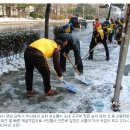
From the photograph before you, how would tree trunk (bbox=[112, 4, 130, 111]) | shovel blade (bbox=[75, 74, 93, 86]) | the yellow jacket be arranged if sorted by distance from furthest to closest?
shovel blade (bbox=[75, 74, 93, 86]) → the yellow jacket → tree trunk (bbox=[112, 4, 130, 111])

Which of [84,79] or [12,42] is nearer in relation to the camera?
[84,79]

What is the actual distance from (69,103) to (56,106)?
0.25 m

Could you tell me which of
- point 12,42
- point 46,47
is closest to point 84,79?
point 46,47

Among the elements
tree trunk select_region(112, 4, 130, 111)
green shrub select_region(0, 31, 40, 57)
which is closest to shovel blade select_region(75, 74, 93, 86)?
tree trunk select_region(112, 4, 130, 111)

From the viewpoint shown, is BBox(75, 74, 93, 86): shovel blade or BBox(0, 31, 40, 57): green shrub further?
BBox(0, 31, 40, 57): green shrub

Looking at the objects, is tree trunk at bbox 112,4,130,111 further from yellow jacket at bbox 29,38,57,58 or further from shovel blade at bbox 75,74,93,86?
shovel blade at bbox 75,74,93,86

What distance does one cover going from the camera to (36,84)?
19.4 feet

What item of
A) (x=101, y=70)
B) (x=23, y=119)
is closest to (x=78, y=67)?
(x=101, y=70)

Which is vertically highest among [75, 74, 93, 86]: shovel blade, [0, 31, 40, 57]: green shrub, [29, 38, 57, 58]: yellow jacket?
[29, 38, 57, 58]: yellow jacket

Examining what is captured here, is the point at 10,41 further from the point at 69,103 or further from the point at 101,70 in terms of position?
the point at 69,103

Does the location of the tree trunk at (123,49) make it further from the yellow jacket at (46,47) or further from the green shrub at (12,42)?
the green shrub at (12,42)

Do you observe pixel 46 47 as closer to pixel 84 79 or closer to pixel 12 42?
pixel 84 79

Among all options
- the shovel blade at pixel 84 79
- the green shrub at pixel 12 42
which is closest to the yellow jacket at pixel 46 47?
the shovel blade at pixel 84 79

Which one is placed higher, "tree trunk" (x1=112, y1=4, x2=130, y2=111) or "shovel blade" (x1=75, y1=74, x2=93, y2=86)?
"tree trunk" (x1=112, y1=4, x2=130, y2=111)
